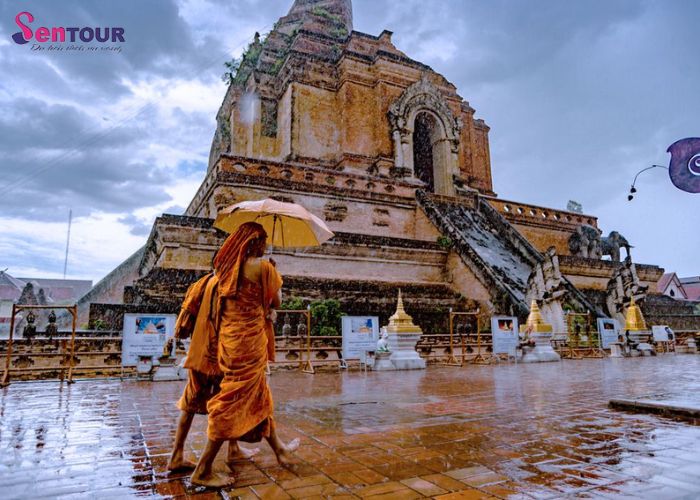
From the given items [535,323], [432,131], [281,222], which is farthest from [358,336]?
[432,131]

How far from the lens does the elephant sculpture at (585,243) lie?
21.2 meters

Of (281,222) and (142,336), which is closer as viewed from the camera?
(281,222)

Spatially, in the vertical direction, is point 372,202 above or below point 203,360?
above

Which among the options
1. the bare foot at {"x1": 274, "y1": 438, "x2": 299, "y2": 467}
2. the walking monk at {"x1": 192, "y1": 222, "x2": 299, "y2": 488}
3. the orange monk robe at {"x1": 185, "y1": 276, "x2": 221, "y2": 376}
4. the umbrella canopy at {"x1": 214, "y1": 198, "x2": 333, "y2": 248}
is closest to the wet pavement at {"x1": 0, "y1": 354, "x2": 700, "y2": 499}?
the bare foot at {"x1": 274, "y1": 438, "x2": 299, "y2": 467}

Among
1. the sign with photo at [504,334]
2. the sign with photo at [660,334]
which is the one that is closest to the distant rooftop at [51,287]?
the sign with photo at [504,334]

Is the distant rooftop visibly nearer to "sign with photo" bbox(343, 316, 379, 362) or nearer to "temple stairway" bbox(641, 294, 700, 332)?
"sign with photo" bbox(343, 316, 379, 362)

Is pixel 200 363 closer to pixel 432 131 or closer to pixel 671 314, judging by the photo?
pixel 432 131

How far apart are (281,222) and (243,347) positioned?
1.34 m

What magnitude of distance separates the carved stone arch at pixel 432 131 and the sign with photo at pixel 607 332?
9.06m

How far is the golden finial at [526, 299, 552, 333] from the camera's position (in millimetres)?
11914

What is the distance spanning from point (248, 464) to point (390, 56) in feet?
66.7

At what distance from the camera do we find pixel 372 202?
17062 millimetres

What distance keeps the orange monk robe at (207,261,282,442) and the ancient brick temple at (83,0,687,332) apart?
8.09 meters

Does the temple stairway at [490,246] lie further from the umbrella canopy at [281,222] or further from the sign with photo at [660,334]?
the umbrella canopy at [281,222]
